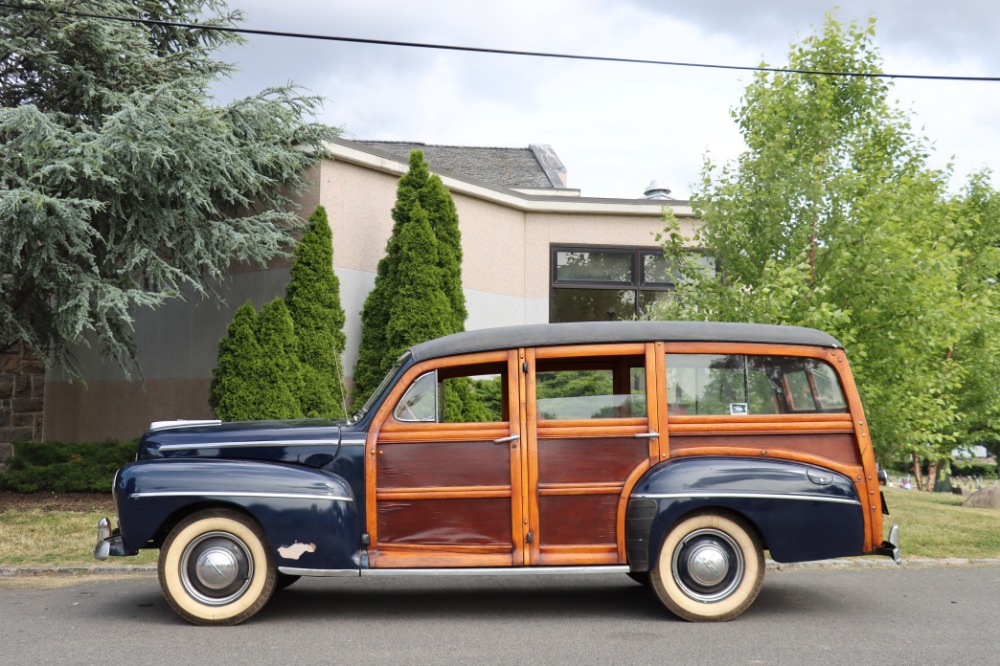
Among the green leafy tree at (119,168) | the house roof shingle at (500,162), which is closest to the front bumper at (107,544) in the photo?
the green leafy tree at (119,168)

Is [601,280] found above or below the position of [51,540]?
above

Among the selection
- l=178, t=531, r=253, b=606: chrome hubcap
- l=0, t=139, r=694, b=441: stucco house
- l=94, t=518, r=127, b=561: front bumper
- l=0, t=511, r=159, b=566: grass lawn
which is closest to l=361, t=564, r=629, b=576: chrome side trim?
l=178, t=531, r=253, b=606: chrome hubcap

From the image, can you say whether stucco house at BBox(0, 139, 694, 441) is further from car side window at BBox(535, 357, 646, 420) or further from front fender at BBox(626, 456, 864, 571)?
front fender at BBox(626, 456, 864, 571)

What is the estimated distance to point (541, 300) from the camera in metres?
17.0

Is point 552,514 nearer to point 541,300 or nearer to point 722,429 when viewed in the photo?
point 722,429

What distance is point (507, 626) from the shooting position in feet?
21.0

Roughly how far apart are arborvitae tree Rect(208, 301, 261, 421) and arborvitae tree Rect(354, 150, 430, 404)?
166cm

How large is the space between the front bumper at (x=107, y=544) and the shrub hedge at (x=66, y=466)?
744 cm

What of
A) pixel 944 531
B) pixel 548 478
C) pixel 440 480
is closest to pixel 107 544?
pixel 440 480

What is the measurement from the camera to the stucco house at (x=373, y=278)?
14417 mm

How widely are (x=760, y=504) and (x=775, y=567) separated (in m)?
2.65

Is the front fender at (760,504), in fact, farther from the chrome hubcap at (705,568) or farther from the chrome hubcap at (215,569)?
the chrome hubcap at (215,569)

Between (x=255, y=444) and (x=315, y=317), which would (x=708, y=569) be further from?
(x=315, y=317)

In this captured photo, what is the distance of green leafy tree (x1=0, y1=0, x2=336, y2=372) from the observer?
11.6 meters
